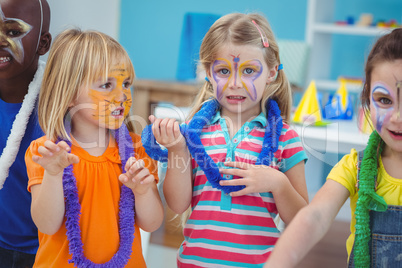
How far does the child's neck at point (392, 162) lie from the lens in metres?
1.09

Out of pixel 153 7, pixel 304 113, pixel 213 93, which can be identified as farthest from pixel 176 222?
pixel 153 7

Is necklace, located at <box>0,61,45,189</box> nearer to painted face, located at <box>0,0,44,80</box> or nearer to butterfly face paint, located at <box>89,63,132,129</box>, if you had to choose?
painted face, located at <box>0,0,44,80</box>

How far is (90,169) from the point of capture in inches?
47.7

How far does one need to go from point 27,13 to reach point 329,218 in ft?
3.12

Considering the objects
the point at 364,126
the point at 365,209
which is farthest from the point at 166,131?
the point at 364,126

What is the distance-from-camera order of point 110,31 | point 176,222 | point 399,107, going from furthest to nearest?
point 176,222, point 110,31, point 399,107

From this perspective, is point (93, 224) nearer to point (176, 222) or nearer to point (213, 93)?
point (213, 93)

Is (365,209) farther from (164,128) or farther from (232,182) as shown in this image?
(164,128)

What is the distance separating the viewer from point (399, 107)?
1024 mm

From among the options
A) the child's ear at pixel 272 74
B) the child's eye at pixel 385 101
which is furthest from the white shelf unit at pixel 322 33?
the child's eye at pixel 385 101

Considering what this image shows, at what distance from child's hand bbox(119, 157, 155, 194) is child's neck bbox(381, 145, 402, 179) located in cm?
55

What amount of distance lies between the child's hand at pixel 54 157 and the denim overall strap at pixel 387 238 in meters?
0.69

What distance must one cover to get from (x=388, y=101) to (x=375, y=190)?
0.20 m

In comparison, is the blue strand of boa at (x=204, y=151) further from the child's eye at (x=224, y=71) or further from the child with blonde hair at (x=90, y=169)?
the child's eye at (x=224, y=71)
